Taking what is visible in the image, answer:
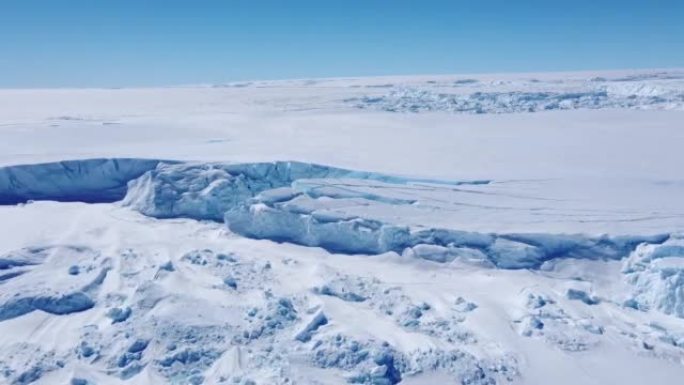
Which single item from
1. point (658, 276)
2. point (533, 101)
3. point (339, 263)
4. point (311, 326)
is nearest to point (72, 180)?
point (339, 263)

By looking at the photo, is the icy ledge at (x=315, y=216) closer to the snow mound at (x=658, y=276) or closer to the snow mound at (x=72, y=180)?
the snow mound at (x=658, y=276)

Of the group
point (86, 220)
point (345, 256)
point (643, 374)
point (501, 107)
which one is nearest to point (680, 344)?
point (643, 374)

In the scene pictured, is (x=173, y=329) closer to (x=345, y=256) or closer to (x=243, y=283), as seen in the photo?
(x=243, y=283)

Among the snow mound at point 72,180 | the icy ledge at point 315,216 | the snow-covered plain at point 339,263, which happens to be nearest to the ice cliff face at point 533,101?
the snow-covered plain at point 339,263

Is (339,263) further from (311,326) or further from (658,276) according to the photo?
(658,276)

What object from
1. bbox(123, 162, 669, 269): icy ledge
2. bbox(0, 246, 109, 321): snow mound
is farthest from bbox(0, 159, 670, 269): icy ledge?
bbox(0, 246, 109, 321): snow mound

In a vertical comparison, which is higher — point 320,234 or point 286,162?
point 286,162
